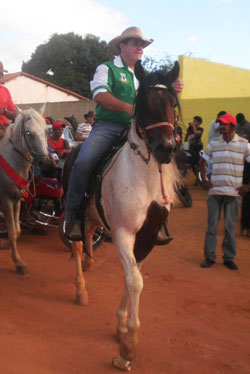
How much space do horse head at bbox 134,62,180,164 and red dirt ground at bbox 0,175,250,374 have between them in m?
1.93

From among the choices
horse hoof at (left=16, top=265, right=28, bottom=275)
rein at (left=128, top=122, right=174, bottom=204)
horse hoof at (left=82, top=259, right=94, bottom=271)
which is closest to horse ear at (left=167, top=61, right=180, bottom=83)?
rein at (left=128, top=122, right=174, bottom=204)

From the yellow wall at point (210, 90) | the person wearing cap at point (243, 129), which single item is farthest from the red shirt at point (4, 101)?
the yellow wall at point (210, 90)

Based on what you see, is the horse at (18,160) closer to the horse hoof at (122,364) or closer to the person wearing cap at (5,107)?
the person wearing cap at (5,107)

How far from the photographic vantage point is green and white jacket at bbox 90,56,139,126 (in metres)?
4.63

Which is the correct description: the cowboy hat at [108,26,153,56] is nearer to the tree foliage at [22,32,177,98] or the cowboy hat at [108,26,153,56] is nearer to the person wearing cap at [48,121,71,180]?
the person wearing cap at [48,121,71,180]

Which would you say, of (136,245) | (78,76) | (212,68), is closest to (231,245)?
(136,245)

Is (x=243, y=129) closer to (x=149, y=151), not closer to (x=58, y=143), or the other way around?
(x=58, y=143)

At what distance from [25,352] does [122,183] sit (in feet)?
5.81

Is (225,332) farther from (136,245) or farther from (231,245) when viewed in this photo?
(231,245)

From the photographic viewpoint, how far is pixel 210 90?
20.9 meters

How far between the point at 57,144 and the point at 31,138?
3086 millimetres

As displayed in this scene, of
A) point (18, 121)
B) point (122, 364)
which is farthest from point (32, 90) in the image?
point (122, 364)

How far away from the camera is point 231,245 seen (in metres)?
7.48

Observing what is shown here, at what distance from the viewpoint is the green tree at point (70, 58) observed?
49.1m
